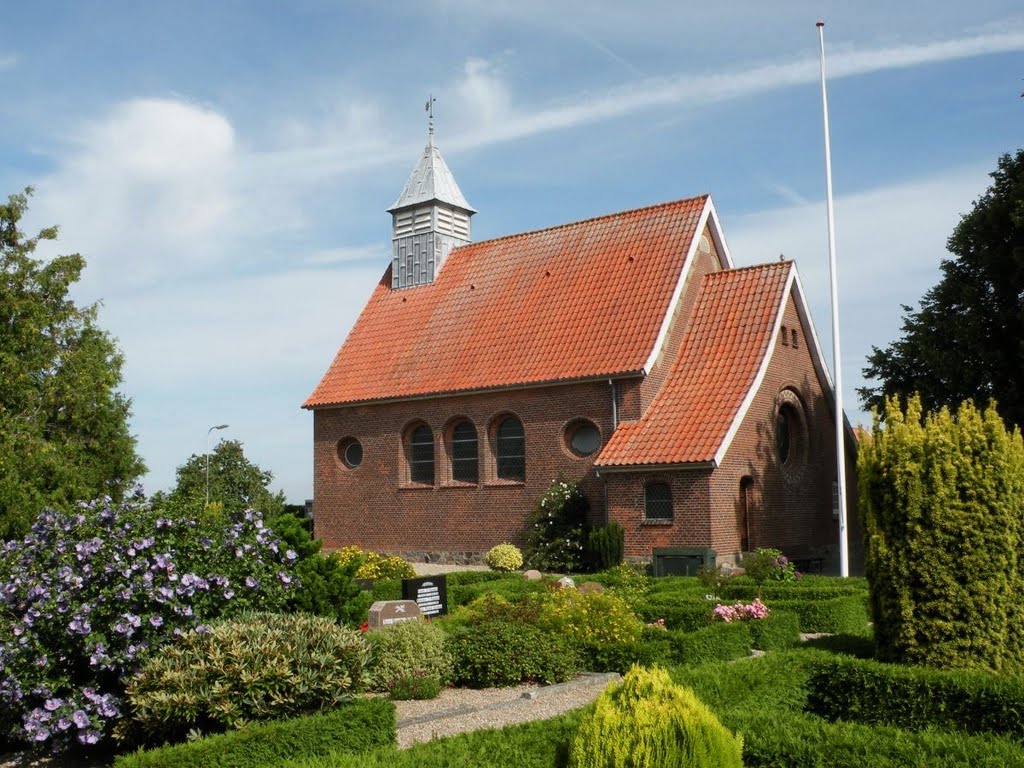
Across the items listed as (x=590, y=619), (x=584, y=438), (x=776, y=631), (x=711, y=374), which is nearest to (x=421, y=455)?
(x=584, y=438)

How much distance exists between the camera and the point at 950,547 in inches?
378

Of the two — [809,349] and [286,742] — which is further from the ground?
[809,349]

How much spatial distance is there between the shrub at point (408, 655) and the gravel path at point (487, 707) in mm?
319

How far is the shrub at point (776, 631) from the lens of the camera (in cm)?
1344

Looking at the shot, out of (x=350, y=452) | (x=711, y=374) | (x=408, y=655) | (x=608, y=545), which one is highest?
(x=711, y=374)

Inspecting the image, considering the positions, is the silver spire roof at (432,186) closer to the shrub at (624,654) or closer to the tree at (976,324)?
the tree at (976,324)

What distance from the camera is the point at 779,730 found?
24.0 ft

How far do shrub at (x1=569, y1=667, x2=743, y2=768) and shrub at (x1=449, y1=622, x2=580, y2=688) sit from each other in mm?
5554

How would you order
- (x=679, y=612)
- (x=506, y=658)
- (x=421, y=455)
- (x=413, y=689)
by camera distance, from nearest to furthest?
(x=413, y=689) → (x=506, y=658) → (x=679, y=612) → (x=421, y=455)

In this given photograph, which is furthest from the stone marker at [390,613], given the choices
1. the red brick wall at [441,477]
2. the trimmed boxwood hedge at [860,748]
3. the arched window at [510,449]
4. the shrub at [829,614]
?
the arched window at [510,449]

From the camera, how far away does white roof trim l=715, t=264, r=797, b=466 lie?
22.1 meters

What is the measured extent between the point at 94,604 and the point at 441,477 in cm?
1863

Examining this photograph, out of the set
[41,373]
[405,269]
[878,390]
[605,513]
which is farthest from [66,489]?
[878,390]

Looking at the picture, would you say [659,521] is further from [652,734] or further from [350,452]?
[652,734]
